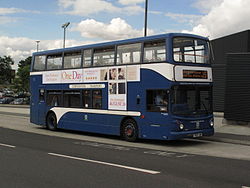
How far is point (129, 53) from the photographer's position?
43.6 feet

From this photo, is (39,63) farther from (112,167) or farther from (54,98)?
(112,167)

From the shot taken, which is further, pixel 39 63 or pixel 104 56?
pixel 39 63

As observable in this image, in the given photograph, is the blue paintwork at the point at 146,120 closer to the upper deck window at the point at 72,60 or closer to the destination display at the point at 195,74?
the destination display at the point at 195,74

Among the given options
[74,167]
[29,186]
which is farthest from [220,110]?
[29,186]

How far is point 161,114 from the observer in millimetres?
12047

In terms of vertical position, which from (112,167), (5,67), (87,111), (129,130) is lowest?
(112,167)

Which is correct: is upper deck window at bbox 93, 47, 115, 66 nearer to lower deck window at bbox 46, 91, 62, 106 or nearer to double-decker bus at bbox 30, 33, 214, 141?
double-decker bus at bbox 30, 33, 214, 141

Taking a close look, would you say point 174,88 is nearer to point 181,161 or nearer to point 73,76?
point 181,161

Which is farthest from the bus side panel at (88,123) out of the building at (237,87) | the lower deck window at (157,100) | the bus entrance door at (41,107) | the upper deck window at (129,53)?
the building at (237,87)

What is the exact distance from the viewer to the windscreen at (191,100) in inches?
469

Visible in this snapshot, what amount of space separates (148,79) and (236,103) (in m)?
6.74

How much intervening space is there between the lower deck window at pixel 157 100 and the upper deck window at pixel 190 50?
1.24 metres

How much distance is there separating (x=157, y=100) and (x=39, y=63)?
7.85 m

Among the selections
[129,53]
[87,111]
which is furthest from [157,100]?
[87,111]
